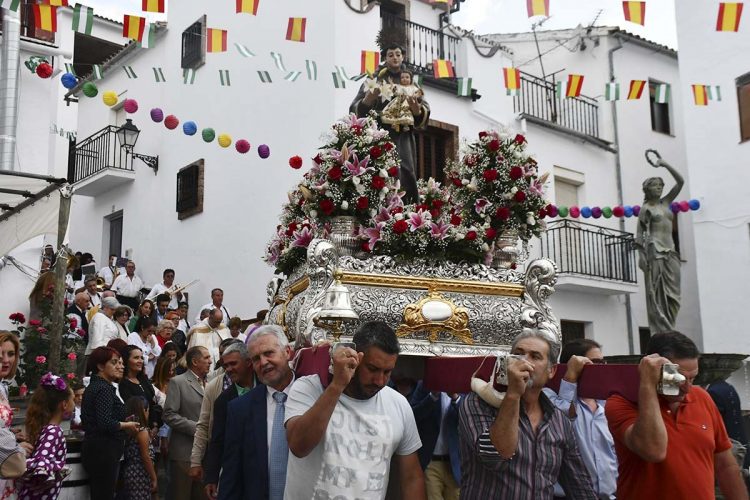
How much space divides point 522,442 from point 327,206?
10.1ft

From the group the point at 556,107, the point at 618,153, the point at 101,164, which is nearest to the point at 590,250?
the point at 618,153

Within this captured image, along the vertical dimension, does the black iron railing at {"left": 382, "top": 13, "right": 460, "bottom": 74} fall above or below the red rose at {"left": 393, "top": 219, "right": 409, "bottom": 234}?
above

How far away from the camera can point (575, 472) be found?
3395mm

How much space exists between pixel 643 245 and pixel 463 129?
465cm

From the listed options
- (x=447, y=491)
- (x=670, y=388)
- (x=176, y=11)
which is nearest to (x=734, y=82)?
(x=176, y=11)

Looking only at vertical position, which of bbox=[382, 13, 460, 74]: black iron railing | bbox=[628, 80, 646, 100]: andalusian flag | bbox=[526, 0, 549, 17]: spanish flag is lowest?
bbox=[628, 80, 646, 100]: andalusian flag

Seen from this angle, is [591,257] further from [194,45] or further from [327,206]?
[327,206]

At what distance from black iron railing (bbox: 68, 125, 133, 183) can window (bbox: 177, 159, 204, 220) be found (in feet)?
7.70

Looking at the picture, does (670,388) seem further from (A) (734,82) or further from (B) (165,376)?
(A) (734,82)

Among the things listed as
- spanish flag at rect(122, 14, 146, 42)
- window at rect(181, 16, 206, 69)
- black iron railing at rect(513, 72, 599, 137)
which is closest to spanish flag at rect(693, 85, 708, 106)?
spanish flag at rect(122, 14, 146, 42)

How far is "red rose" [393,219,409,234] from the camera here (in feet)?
19.3

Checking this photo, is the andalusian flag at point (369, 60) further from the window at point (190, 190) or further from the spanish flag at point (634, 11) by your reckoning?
the window at point (190, 190)

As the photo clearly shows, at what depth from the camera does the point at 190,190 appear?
16.7 m

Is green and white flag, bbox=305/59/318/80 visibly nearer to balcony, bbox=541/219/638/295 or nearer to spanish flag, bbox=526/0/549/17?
spanish flag, bbox=526/0/549/17
